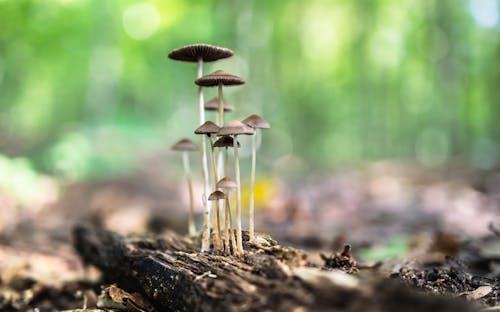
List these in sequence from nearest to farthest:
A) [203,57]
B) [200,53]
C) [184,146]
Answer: [200,53] → [203,57] → [184,146]

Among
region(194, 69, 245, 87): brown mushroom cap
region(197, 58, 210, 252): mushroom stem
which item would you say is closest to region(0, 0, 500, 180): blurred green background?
region(197, 58, 210, 252): mushroom stem

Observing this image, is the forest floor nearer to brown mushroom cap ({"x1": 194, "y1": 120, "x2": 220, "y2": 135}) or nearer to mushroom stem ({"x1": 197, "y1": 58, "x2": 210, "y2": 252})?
mushroom stem ({"x1": 197, "y1": 58, "x2": 210, "y2": 252})

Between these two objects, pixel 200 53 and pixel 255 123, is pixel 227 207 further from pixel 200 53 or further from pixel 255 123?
pixel 200 53

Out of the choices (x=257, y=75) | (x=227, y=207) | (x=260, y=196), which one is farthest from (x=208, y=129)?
(x=257, y=75)

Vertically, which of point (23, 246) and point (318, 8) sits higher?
point (318, 8)

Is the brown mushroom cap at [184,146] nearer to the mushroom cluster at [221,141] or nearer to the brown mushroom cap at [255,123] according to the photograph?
the mushroom cluster at [221,141]

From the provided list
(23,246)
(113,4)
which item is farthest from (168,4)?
(23,246)

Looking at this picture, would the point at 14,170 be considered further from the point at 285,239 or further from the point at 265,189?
the point at 285,239

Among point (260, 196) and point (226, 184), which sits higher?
point (260, 196)
